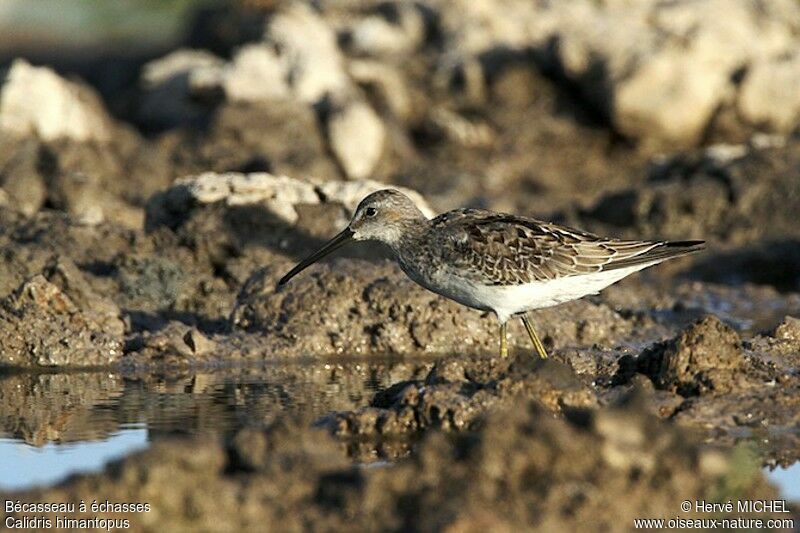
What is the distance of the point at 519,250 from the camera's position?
37.2 feet

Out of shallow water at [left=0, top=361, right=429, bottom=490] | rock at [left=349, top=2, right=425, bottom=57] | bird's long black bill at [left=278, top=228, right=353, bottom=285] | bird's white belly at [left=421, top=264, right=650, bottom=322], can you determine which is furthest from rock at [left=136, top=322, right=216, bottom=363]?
rock at [left=349, top=2, right=425, bottom=57]

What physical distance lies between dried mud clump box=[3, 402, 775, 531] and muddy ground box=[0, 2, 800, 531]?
0.01 metres

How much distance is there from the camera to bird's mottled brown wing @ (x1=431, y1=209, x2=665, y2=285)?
1120 cm

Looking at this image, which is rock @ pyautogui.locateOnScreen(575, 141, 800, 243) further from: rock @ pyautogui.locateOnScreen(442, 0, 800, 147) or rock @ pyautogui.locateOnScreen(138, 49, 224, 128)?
rock @ pyautogui.locateOnScreen(138, 49, 224, 128)

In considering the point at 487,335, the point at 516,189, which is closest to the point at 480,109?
the point at 516,189

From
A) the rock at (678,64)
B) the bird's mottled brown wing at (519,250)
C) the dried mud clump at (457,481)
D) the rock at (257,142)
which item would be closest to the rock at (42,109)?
the rock at (257,142)

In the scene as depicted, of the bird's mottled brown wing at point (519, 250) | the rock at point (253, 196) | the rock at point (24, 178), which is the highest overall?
the rock at point (24, 178)

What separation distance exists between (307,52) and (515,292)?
12.9m

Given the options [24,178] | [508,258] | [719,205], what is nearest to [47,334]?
[508,258]

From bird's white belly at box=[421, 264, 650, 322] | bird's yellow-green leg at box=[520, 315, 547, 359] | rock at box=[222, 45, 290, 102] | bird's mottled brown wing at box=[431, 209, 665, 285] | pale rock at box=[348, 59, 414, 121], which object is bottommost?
bird's yellow-green leg at box=[520, 315, 547, 359]

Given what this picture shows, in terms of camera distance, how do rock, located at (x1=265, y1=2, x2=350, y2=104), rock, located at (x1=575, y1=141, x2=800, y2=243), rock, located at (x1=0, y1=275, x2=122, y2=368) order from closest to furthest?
rock, located at (x1=0, y1=275, x2=122, y2=368), rock, located at (x1=575, y1=141, x2=800, y2=243), rock, located at (x1=265, y1=2, x2=350, y2=104)

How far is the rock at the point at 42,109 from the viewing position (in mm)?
19875

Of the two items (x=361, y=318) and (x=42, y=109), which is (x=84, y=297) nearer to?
(x=361, y=318)

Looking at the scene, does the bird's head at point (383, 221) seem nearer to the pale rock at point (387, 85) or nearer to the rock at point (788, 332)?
the rock at point (788, 332)
